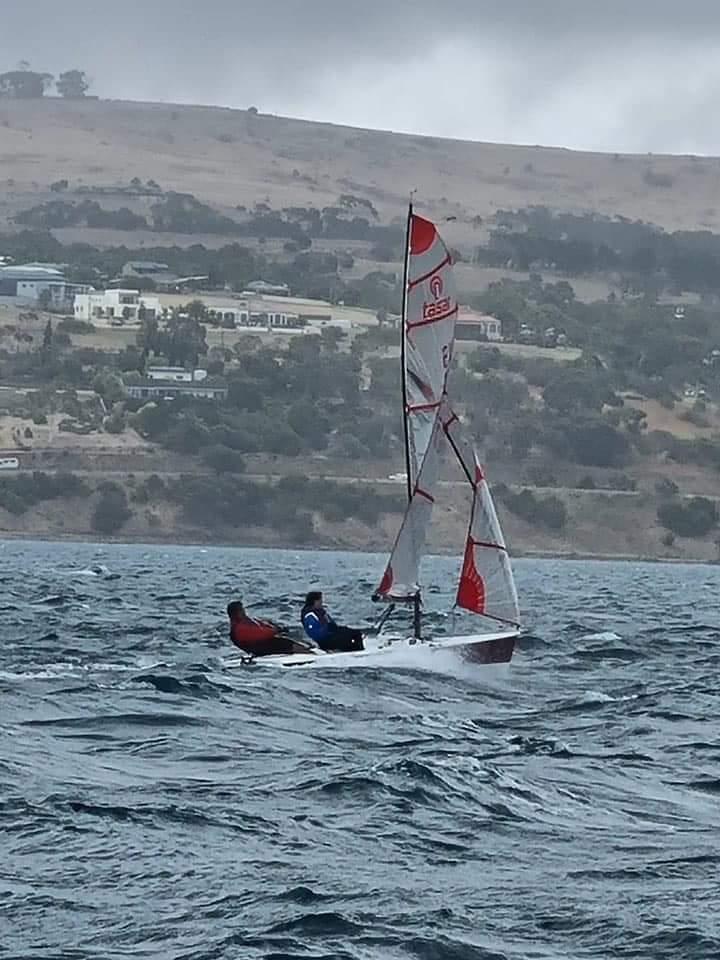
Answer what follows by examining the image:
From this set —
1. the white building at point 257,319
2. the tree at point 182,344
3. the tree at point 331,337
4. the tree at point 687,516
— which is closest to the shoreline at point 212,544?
the tree at point 687,516

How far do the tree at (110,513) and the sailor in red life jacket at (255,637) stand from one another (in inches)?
3233

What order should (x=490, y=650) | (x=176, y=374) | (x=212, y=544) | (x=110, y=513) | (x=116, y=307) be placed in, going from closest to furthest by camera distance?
(x=490, y=650) → (x=110, y=513) → (x=212, y=544) → (x=176, y=374) → (x=116, y=307)

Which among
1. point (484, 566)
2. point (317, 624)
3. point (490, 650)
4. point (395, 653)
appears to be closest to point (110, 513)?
point (484, 566)

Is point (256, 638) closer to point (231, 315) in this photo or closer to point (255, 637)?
point (255, 637)

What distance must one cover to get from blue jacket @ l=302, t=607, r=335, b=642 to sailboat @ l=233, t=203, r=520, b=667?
3.08 m

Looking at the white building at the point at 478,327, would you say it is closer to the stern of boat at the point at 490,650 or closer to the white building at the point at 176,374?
the white building at the point at 176,374

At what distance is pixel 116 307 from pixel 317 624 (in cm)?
12965

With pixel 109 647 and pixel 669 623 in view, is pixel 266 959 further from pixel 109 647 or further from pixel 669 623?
pixel 669 623

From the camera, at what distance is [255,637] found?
32531 millimetres

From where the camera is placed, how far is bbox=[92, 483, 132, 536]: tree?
11425 cm

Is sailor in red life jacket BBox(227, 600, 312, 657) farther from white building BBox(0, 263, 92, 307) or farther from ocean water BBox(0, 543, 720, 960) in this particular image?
white building BBox(0, 263, 92, 307)

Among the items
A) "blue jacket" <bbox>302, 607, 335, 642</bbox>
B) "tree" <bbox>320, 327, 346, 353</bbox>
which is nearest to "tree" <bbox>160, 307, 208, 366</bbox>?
"tree" <bbox>320, 327, 346, 353</bbox>

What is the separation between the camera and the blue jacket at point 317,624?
3294 centimetres

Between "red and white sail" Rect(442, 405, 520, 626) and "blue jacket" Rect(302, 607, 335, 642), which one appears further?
"red and white sail" Rect(442, 405, 520, 626)
